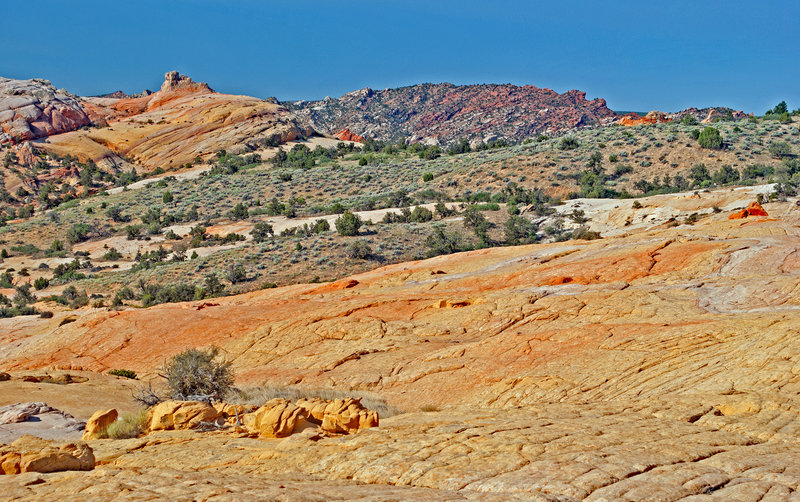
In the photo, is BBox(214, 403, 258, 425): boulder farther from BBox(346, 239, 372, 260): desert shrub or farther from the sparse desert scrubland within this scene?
BBox(346, 239, 372, 260): desert shrub

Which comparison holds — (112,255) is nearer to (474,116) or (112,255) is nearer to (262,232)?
(262,232)

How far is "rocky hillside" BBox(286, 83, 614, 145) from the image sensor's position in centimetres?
16875

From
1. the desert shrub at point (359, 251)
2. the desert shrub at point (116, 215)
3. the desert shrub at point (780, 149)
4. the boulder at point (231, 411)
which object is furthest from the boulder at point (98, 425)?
the desert shrub at point (780, 149)

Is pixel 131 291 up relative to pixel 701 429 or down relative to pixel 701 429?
up

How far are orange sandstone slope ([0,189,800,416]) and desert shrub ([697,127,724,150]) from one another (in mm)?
43553

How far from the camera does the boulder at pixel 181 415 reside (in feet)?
46.3

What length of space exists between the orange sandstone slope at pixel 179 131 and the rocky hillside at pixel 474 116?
62.8m

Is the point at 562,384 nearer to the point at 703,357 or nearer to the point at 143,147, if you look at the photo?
the point at 703,357

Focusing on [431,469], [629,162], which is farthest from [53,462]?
[629,162]

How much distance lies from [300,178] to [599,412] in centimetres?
7180

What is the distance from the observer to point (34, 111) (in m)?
105

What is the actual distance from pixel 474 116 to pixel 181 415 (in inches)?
6754

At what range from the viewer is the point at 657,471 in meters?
8.92

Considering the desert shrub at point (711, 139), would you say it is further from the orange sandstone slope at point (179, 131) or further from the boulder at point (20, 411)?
the boulder at point (20, 411)
